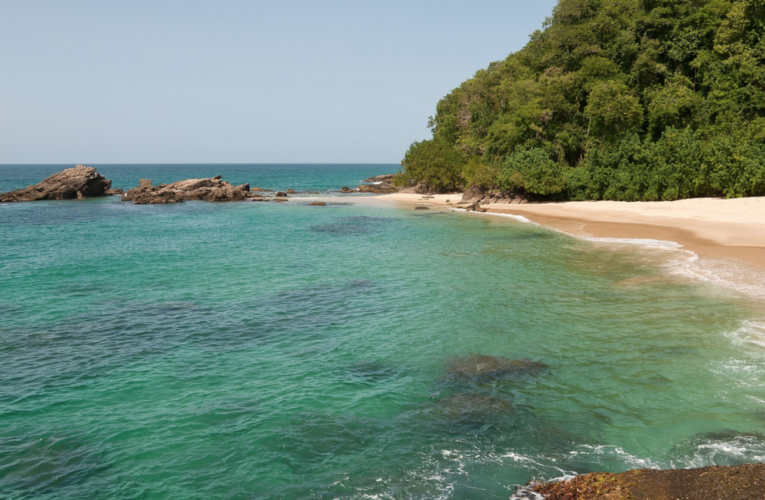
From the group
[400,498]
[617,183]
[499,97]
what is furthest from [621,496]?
[499,97]

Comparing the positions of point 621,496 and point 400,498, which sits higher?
point 621,496

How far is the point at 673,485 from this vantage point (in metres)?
7.35

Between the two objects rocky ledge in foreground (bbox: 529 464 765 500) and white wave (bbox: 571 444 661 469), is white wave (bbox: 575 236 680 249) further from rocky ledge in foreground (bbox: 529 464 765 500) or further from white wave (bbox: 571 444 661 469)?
rocky ledge in foreground (bbox: 529 464 765 500)

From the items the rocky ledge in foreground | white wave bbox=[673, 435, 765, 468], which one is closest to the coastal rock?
white wave bbox=[673, 435, 765, 468]

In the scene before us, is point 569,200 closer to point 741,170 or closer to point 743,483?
point 741,170

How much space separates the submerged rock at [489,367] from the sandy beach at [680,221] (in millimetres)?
16595

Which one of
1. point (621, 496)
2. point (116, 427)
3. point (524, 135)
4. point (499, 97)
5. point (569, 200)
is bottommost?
point (116, 427)

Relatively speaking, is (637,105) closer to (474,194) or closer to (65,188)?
(474,194)

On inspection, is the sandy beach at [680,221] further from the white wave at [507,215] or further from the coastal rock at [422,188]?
the coastal rock at [422,188]

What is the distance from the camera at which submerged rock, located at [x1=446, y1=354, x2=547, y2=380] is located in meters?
13.6

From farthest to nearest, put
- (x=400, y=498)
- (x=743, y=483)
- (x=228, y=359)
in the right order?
1. (x=228, y=359)
2. (x=400, y=498)
3. (x=743, y=483)

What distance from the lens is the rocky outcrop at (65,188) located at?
76750mm

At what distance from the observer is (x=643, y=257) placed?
1072 inches

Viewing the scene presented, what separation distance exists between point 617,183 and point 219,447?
160ft
